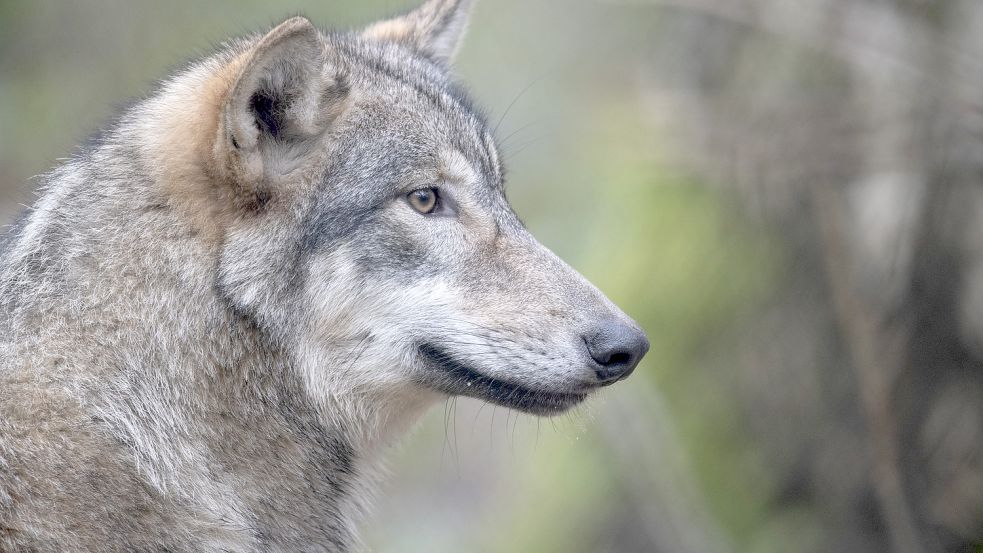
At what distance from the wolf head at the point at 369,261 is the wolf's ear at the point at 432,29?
3.05 ft

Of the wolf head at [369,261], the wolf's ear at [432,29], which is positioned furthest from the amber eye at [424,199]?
the wolf's ear at [432,29]

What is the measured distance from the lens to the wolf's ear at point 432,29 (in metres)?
4.78

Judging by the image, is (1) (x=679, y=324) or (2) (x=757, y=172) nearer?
(2) (x=757, y=172)

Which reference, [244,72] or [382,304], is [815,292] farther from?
[244,72]

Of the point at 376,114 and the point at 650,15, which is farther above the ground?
the point at 650,15

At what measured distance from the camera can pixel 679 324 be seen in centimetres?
675

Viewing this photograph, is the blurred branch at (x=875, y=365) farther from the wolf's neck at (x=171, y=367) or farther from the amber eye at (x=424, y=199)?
the wolf's neck at (x=171, y=367)

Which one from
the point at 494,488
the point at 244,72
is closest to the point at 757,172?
the point at 244,72

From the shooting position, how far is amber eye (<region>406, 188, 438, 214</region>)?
3799mm

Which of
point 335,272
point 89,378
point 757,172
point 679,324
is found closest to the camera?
point 89,378

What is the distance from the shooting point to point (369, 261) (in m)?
3.68

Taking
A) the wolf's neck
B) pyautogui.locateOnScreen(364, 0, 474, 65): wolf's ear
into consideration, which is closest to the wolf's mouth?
the wolf's neck

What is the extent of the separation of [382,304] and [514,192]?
8555mm

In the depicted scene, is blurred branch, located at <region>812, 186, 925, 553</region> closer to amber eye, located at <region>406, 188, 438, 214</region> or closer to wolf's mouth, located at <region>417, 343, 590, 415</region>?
wolf's mouth, located at <region>417, 343, 590, 415</region>
